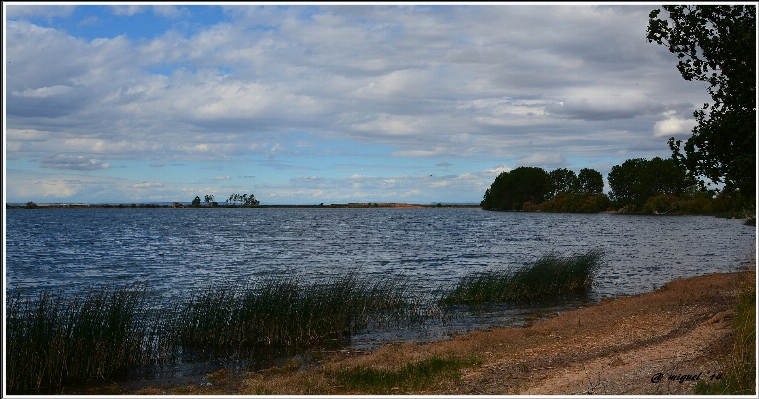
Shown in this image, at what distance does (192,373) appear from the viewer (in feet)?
47.0

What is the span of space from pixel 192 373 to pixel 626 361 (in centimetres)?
981

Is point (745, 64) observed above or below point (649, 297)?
above

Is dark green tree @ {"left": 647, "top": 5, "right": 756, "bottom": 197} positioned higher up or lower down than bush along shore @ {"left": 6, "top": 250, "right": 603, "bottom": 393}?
higher up

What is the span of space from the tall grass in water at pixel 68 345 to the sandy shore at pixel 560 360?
2.82 feet

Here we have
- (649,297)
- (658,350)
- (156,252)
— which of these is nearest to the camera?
(658,350)

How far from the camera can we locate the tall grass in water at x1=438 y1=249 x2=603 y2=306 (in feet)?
80.3

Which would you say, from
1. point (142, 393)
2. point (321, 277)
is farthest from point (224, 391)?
point (321, 277)

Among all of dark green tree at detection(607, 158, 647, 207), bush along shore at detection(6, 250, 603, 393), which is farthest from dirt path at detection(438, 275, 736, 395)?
dark green tree at detection(607, 158, 647, 207)

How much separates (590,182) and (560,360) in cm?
19161

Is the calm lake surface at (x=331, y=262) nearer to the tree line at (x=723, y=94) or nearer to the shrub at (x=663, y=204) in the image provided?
the tree line at (x=723, y=94)

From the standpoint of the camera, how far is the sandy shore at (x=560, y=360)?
1105 centimetres

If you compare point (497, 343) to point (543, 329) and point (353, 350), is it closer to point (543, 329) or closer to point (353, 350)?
point (543, 329)

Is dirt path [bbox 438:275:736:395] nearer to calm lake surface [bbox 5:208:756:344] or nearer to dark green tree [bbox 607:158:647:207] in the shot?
calm lake surface [bbox 5:208:756:344]

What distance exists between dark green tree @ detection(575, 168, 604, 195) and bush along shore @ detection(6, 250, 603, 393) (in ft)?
588
